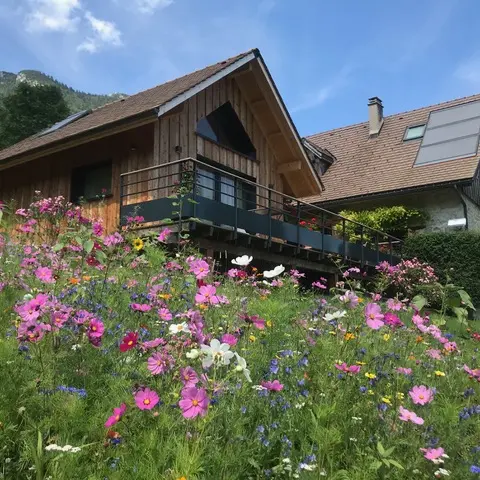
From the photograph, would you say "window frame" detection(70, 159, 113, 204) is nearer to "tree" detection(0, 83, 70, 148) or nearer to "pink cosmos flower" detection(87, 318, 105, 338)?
"pink cosmos flower" detection(87, 318, 105, 338)

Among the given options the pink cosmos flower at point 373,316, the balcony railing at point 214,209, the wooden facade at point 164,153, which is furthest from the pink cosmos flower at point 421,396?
the wooden facade at point 164,153

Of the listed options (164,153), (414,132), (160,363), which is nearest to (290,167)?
(164,153)

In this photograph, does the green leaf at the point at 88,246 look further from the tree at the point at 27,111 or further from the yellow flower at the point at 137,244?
the tree at the point at 27,111

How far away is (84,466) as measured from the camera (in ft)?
6.94

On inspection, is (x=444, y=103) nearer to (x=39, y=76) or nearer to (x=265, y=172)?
(x=265, y=172)

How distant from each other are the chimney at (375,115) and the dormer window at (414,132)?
1744 millimetres

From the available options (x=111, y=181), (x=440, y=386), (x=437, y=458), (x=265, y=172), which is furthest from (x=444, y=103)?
(x=437, y=458)

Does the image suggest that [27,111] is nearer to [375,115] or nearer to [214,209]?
[375,115]

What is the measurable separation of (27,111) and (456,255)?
27.1 metres

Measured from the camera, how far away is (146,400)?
2.05 metres

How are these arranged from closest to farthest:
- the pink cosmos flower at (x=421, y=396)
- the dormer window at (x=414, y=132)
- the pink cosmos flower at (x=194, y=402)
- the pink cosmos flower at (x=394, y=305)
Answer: the pink cosmos flower at (x=194, y=402) → the pink cosmos flower at (x=421, y=396) → the pink cosmos flower at (x=394, y=305) → the dormer window at (x=414, y=132)

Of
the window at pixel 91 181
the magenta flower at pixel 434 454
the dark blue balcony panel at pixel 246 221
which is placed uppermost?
the window at pixel 91 181

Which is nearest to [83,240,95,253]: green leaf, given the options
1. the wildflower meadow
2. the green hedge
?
the wildflower meadow

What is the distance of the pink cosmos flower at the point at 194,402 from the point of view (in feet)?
6.10
